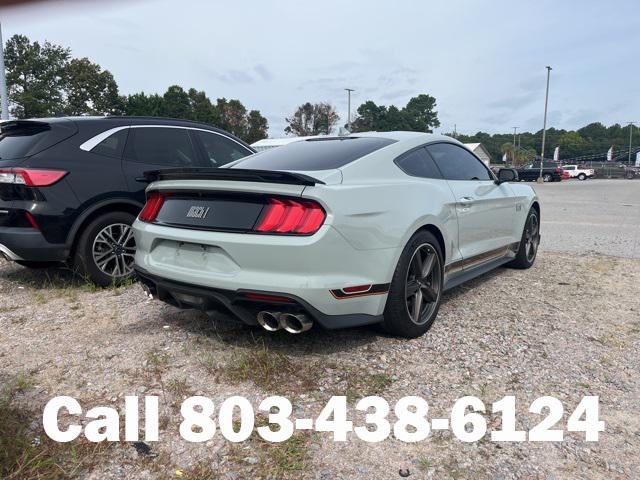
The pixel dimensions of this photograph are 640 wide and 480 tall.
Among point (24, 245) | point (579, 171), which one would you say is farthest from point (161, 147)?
point (579, 171)

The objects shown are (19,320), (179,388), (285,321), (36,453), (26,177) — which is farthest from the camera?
(26,177)

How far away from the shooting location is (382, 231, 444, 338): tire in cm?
329

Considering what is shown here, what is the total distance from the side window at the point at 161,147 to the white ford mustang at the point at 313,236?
159cm

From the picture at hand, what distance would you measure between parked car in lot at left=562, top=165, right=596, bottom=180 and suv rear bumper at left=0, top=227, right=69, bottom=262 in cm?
5382

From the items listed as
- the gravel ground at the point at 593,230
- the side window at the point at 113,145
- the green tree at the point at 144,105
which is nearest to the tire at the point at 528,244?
the gravel ground at the point at 593,230

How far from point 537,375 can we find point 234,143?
4.22 metres

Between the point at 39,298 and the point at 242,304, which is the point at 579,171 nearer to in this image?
the point at 39,298

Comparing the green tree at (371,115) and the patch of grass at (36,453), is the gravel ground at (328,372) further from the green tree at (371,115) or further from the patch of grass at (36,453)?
the green tree at (371,115)

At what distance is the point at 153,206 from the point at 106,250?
1.57 meters

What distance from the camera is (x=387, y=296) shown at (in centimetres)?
323

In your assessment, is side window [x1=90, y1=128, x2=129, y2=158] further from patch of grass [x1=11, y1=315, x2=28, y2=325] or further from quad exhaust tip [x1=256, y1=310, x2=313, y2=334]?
quad exhaust tip [x1=256, y1=310, x2=313, y2=334]

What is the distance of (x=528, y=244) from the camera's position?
5816 mm

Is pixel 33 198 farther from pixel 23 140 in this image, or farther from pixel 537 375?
pixel 537 375

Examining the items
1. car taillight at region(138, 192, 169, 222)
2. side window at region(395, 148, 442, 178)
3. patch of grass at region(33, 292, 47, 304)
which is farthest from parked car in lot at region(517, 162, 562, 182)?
car taillight at region(138, 192, 169, 222)
